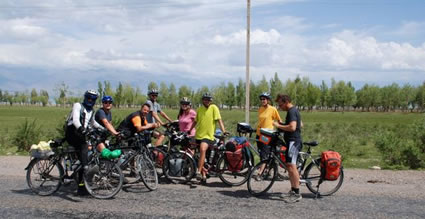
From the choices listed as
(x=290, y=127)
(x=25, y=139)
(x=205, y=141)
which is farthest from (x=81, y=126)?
(x=25, y=139)

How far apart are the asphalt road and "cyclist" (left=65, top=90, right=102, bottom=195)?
1.82 feet

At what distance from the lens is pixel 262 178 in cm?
801

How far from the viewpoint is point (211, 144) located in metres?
8.90

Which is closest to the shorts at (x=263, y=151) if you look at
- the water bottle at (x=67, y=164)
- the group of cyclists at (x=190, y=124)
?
the group of cyclists at (x=190, y=124)

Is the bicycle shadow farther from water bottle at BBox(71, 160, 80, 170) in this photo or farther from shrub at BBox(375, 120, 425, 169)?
shrub at BBox(375, 120, 425, 169)

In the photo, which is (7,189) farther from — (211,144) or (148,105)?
(211,144)

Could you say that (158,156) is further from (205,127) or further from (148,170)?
(205,127)

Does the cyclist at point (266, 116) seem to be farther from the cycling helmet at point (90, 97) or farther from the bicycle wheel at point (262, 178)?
the cycling helmet at point (90, 97)

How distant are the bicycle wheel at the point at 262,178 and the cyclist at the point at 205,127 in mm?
1309

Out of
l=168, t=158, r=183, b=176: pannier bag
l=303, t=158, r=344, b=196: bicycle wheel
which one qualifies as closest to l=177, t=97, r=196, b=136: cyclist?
l=168, t=158, r=183, b=176: pannier bag

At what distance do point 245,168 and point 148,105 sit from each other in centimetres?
281

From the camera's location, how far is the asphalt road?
6.51m

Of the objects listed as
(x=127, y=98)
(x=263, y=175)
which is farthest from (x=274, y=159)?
(x=127, y=98)

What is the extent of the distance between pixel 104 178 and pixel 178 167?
1769 mm
